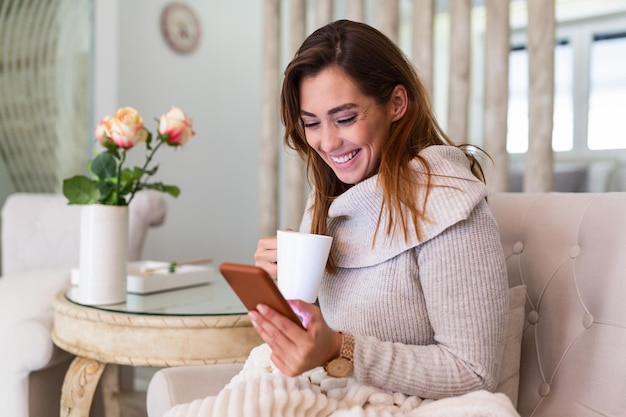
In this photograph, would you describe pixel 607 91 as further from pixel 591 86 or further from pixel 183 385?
pixel 183 385

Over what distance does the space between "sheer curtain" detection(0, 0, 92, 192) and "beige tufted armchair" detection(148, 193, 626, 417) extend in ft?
8.18

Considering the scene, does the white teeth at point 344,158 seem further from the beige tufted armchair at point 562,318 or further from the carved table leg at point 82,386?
the carved table leg at point 82,386

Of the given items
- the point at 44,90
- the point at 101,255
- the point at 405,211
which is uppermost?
the point at 44,90

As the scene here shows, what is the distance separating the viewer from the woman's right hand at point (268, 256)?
1.27m

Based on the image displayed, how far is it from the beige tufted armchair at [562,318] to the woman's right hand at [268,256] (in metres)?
0.26

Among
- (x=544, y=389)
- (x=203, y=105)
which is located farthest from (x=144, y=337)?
(x=203, y=105)

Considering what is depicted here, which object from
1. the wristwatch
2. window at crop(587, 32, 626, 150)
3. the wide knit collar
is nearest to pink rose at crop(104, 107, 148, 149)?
the wide knit collar

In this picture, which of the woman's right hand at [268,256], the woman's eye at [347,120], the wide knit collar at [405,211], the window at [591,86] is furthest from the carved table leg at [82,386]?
the window at [591,86]

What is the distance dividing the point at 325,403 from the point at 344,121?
51cm

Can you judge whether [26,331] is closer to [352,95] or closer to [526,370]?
[352,95]

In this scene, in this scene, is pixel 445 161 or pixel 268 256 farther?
pixel 268 256

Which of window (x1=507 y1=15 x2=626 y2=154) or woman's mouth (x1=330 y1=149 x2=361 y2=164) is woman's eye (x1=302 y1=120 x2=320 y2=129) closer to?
woman's mouth (x1=330 y1=149 x2=361 y2=164)

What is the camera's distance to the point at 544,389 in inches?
48.0

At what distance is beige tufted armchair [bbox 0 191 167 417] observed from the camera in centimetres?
175
